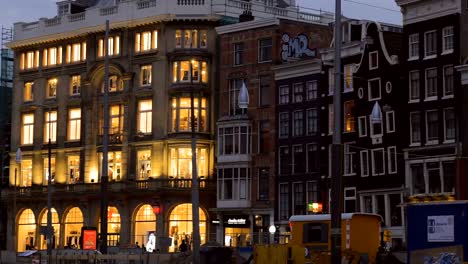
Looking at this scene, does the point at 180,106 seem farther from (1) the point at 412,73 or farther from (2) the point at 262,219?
(1) the point at 412,73

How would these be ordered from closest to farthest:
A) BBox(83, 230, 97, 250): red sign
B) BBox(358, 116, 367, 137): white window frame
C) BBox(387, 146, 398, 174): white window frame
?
BBox(83, 230, 97, 250): red sign → BBox(387, 146, 398, 174): white window frame → BBox(358, 116, 367, 137): white window frame

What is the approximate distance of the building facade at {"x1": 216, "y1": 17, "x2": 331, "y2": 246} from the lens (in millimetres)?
84688

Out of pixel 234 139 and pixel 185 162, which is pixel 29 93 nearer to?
pixel 185 162

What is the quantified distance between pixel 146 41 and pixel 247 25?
11.6 metres

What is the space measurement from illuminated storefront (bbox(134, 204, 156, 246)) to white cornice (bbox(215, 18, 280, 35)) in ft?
53.0

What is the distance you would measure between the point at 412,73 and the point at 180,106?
26.2 metres

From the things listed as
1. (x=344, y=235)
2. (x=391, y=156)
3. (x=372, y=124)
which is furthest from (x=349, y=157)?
(x=344, y=235)

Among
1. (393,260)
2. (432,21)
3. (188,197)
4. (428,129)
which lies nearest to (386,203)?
(428,129)

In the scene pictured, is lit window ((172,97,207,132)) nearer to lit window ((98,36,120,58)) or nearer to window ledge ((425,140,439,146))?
lit window ((98,36,120,58))

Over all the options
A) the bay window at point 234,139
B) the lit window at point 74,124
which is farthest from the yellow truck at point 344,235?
the lit window at point 74,124

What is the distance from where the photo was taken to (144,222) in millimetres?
93938

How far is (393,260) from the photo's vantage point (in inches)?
1694

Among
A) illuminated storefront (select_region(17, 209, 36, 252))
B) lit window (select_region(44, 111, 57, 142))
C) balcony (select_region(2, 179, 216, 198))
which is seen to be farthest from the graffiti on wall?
illuminated storefront (select_region(17, 209, 36, 252))

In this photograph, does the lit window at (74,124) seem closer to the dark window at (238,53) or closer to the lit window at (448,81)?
the dark window at (238,53)
